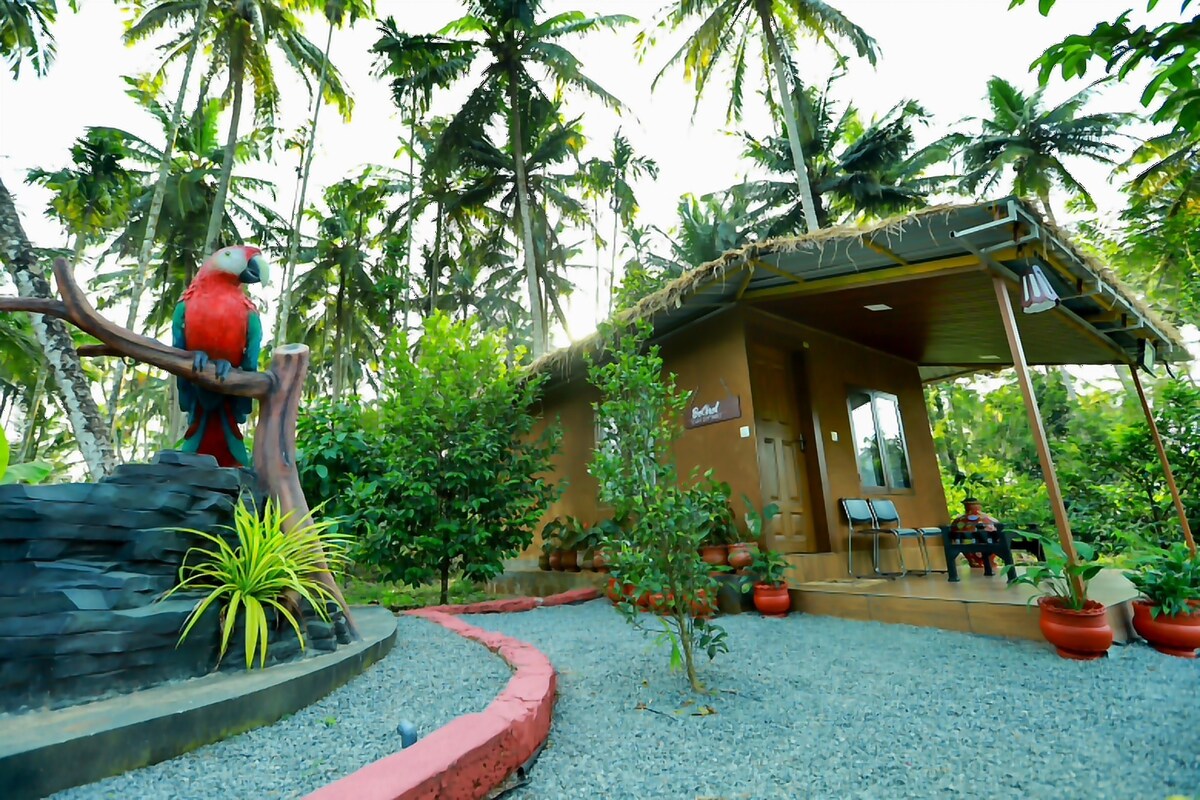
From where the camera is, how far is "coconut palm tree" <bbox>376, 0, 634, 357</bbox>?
1248 centimetres

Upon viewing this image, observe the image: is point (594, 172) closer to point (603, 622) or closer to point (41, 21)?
point (41, 21)

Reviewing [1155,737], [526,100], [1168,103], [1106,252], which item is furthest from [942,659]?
[1106,252]

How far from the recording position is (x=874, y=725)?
2.52m

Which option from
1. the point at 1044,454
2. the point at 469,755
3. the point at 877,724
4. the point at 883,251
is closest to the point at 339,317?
the point at 883,251

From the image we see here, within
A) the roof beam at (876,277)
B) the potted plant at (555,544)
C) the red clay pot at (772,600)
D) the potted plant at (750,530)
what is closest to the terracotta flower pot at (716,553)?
the potted plant at (750,530)

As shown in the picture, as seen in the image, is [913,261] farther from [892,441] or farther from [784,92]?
[784,92]

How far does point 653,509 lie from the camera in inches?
118

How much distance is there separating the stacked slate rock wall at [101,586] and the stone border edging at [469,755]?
1306mm

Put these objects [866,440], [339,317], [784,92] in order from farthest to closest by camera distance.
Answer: [339,317] < [784,92] < [866,440]

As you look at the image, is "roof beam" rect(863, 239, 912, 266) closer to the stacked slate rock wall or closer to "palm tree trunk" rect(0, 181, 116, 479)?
the stacked slate rock wall

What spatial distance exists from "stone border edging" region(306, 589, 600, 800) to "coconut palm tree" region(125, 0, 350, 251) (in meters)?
12.8

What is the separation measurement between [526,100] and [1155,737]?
1439cm

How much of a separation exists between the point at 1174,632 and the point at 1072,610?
744 mm

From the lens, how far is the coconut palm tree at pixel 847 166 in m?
15.2
